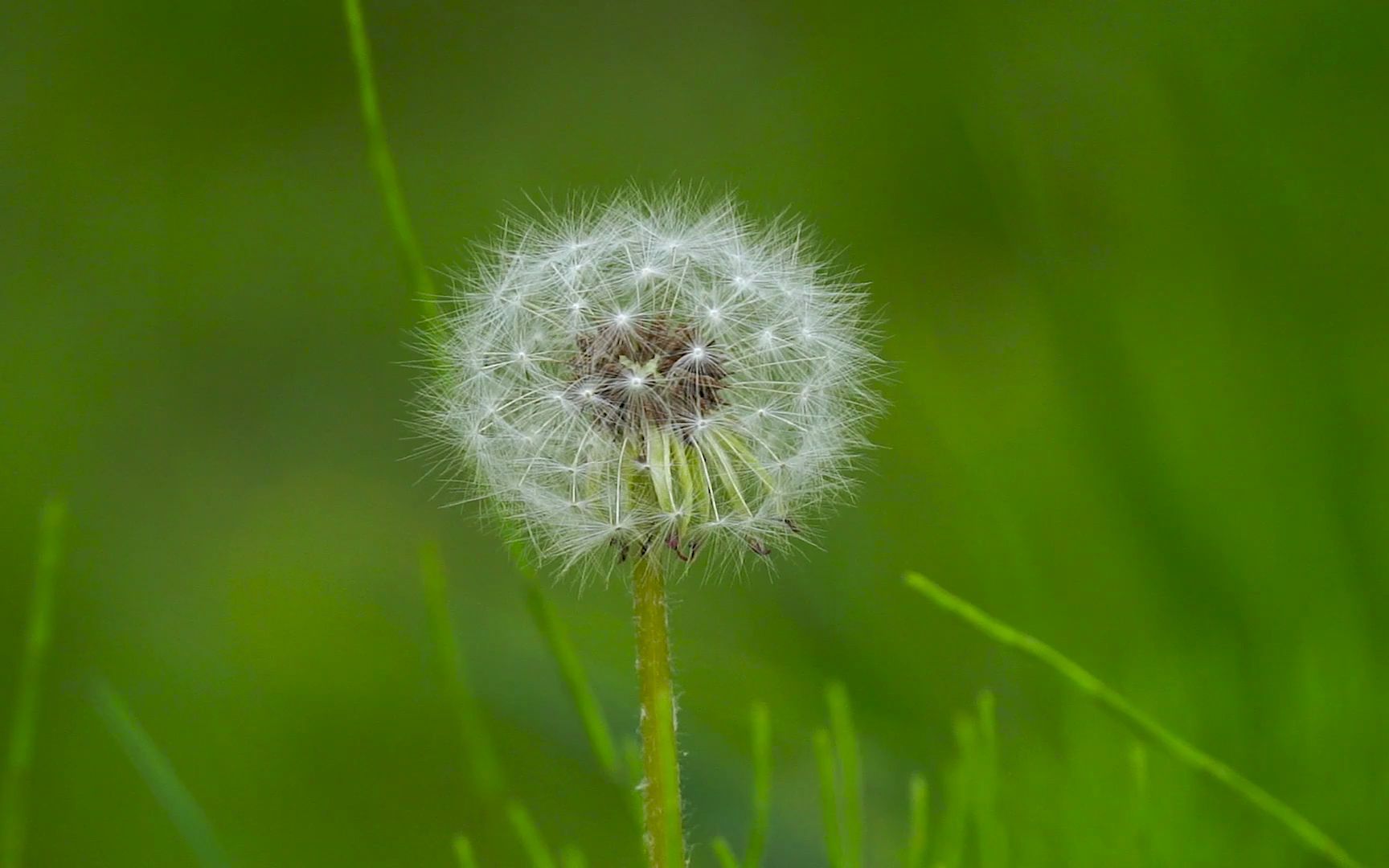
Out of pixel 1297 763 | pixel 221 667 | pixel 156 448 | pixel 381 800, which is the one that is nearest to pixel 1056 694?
pixel 1297 763

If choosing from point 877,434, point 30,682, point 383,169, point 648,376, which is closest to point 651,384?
point 648,376

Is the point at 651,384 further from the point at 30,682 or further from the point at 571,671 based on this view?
the point at 30,682

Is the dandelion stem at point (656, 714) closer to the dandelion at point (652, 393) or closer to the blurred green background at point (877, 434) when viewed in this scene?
the dandelion at point (652, 393)

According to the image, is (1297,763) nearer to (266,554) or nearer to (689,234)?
(689,234)

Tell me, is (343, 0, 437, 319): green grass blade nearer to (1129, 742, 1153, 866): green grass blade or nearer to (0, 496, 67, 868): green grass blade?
(0, 496, 67, 868): green grass blade

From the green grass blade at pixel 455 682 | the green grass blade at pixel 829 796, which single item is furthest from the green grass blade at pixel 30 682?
the green grass blade at pixel 829 796
